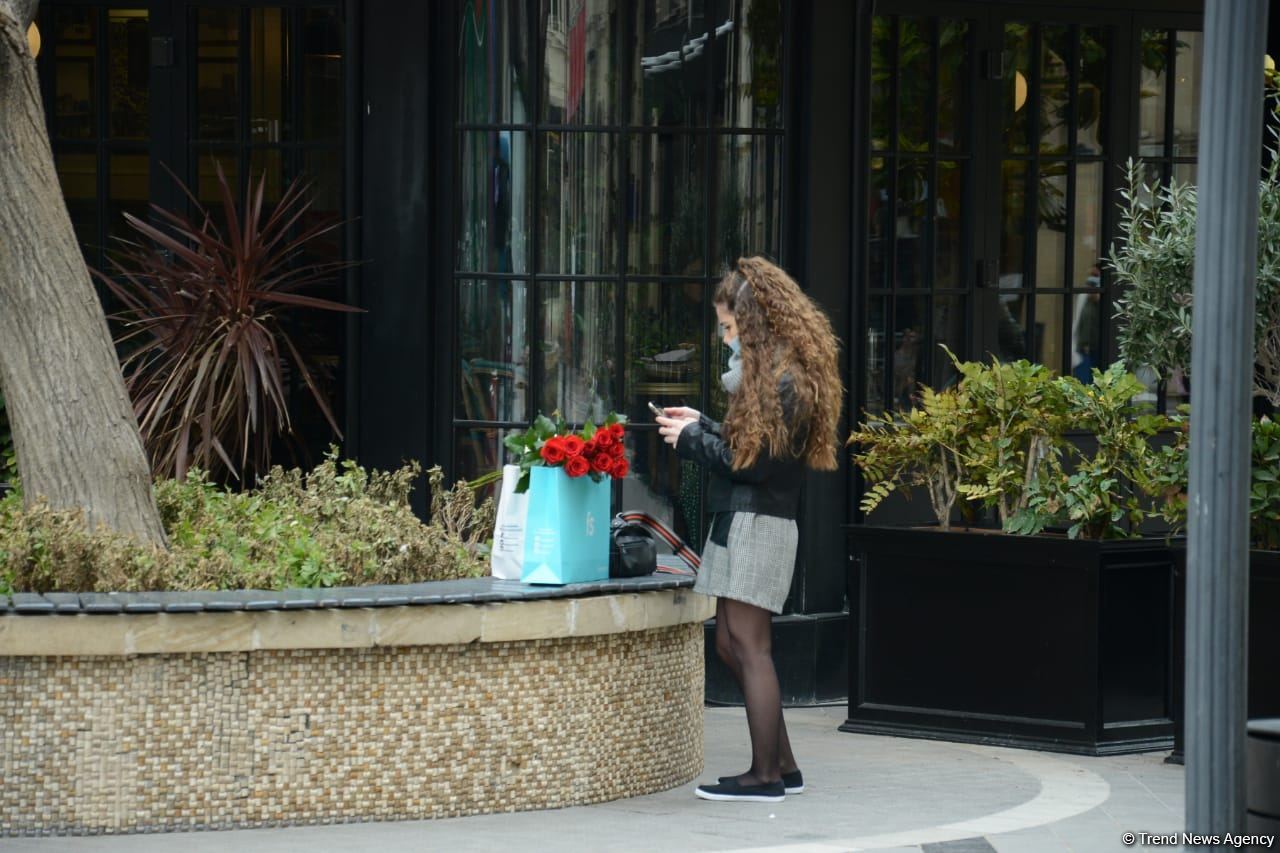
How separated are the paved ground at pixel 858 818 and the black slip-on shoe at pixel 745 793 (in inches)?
1.6

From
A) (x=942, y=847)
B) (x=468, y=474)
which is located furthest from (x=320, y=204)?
(x=942, y=847)

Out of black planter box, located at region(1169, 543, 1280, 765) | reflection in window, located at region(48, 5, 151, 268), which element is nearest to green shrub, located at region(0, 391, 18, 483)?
reflection in window, located at region(48, 5, 151, 268)

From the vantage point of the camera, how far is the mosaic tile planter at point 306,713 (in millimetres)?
6121

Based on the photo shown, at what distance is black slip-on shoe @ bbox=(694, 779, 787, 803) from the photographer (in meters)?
6.86

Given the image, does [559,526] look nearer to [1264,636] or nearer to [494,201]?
[1264,636]

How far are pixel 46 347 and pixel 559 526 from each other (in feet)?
6.77

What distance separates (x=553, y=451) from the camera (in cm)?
664

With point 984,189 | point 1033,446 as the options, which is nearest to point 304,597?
point 1033,446

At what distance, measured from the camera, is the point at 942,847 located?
6129 mm

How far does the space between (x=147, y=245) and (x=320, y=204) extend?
35.4 inches

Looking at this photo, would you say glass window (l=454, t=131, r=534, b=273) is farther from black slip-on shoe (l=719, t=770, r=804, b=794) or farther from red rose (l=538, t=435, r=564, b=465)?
black slip-on shoe (l=719, t=770, r=804, b=794)

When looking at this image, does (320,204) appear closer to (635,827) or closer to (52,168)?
(52,168)

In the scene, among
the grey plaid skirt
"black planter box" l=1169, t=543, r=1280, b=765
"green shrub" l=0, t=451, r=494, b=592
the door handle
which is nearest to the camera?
"green shrub" l=0, t=451, r=494, b=592

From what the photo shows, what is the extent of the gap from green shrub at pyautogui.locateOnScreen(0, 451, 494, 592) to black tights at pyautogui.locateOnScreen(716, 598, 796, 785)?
3.44 ft
